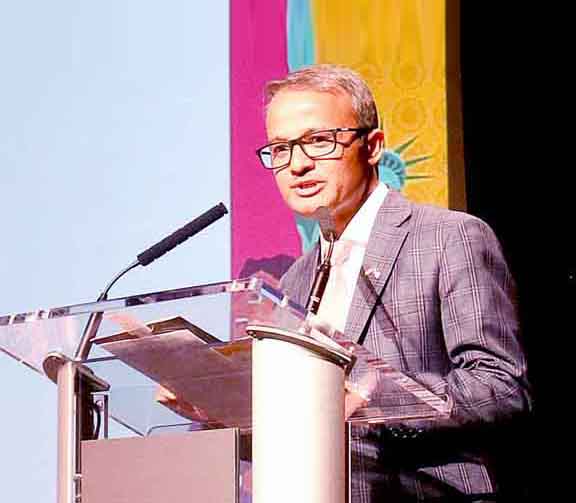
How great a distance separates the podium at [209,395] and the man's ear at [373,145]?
2.31ft

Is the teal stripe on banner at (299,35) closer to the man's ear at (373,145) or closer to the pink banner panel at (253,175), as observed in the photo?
A: the pink banner panel at (253,175)

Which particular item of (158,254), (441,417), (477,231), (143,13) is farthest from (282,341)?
(143,13)

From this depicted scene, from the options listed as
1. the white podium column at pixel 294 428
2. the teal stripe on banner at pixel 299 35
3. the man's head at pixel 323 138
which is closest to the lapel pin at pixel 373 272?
the man's head at pixel 323 138

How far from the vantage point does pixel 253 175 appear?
307 cm

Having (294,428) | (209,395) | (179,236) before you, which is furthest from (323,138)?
(294,428)

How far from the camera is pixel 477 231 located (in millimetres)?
2113

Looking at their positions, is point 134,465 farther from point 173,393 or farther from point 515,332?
point 515,332

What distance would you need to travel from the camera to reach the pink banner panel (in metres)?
3.05

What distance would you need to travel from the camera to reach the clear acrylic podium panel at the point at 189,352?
1.54m

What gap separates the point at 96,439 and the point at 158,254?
353mm

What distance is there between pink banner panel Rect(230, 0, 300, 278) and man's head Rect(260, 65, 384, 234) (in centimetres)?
75

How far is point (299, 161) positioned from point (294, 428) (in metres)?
0.85

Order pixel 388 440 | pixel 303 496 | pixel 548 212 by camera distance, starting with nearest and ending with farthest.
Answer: pixel 303 496
pixel 388 440
pixel 548 212

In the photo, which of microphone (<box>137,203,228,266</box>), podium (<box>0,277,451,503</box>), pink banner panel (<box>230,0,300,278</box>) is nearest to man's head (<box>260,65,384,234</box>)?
microphone (<box>137,203,228,266</box>)
